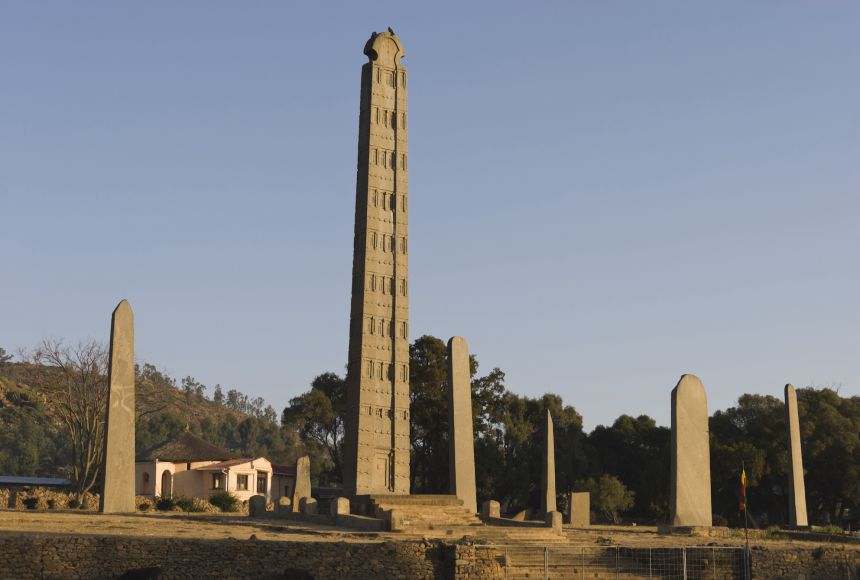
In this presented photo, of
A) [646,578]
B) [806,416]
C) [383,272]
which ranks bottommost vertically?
[646,578]

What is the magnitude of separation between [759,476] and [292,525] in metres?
28.5

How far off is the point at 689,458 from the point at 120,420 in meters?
14.2

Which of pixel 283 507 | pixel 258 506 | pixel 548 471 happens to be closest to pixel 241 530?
pixel 283 507

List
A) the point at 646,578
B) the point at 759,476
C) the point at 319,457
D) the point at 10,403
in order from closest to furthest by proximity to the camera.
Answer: the point at 646,578
the point at 759,476
the point at 319,457
the point at 10,403

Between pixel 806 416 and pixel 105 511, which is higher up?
pixel 806 416

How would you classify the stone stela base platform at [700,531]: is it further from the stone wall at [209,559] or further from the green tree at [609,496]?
the green tree at [609,496]

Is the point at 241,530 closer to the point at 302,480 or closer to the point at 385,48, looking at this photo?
the point at 302,480

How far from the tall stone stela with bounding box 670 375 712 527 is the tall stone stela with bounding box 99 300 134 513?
13.6 metres

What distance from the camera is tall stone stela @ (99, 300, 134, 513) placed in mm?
26500

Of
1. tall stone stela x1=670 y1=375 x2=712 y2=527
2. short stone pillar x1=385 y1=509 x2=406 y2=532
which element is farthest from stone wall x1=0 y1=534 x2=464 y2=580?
tall stone stela x1=670 y1=375 x2=712 y2=527

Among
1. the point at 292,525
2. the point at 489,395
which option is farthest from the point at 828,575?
the point at 489,395

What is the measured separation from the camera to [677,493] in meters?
26.9

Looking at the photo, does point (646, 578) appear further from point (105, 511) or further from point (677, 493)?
point (105, 511)

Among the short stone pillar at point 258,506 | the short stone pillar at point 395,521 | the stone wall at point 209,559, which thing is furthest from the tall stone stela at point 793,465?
the stone wall at point 209,559
